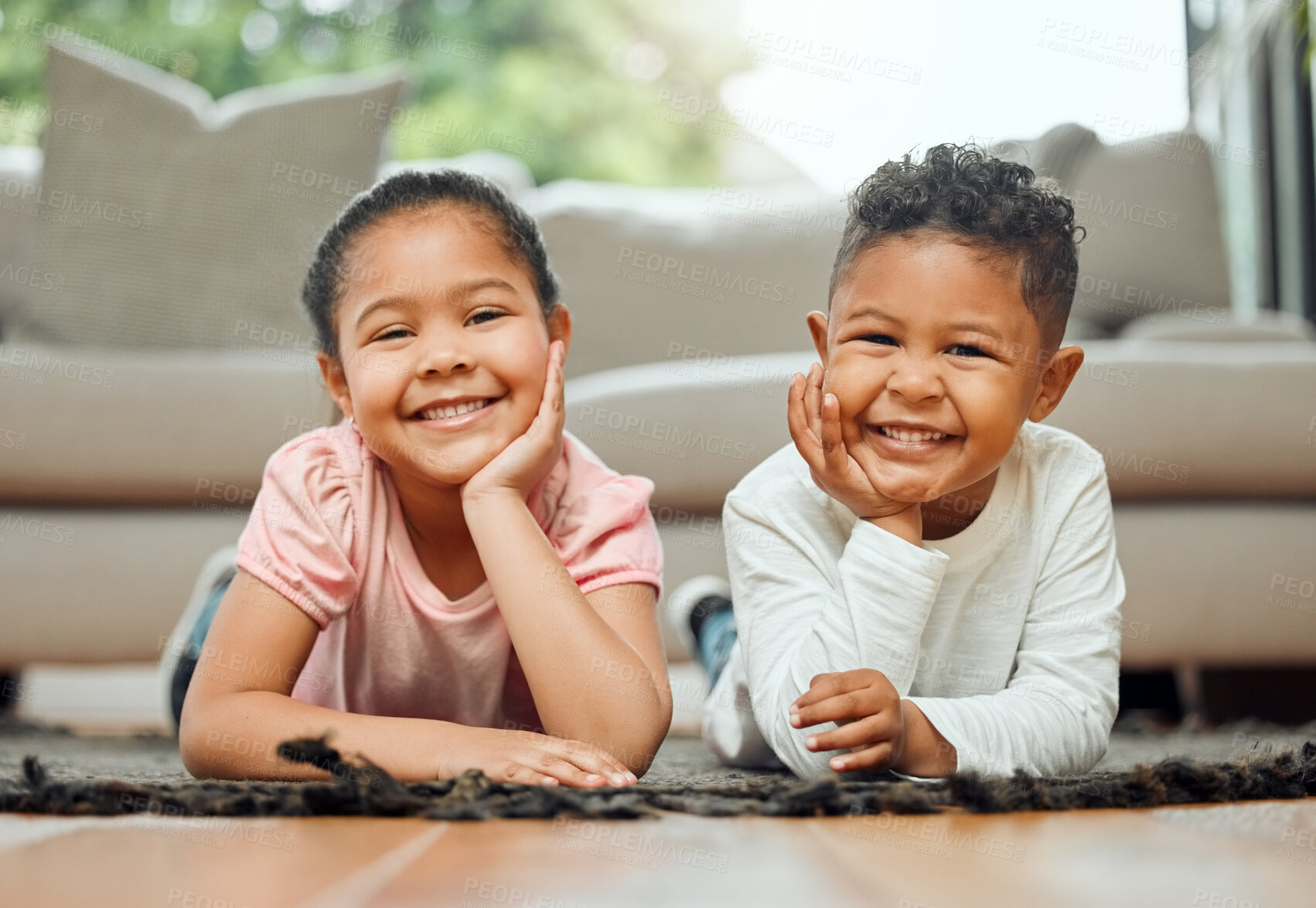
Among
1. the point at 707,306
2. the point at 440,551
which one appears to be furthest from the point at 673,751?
the point at 707,306

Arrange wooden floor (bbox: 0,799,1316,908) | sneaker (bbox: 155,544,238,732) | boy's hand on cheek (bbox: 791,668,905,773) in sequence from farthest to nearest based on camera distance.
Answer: sneaker (bbox: 155,544,238,732)
boy's hand on cheek (bbox: 791,668,905,773)
wooden floor (bbox: 0,799,1316,908)

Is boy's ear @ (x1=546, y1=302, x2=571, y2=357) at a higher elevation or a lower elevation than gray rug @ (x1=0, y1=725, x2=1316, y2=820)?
higher

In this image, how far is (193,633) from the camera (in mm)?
1388

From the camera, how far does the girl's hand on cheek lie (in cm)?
103

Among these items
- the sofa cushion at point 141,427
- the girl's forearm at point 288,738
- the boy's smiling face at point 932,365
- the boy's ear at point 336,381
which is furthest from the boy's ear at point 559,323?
the sofa cushion at point 141,427

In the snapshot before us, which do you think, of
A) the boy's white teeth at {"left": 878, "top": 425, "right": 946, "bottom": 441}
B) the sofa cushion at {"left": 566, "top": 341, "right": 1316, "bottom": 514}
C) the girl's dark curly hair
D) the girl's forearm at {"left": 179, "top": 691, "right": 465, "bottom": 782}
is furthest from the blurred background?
the girl's forearm at {"left": 179, "top": 691, "right": 465, "bottom": 782}

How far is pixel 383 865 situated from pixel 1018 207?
2.38 feet

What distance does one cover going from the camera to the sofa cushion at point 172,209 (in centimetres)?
203

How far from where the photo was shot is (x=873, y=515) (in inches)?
38.5

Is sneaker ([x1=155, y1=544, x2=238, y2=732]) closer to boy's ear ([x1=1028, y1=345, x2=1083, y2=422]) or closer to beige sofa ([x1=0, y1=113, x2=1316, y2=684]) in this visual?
beige sofa ([x1=0, y1=113, x2=1316, y2=684])

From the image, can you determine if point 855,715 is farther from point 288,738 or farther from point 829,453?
point 288,738

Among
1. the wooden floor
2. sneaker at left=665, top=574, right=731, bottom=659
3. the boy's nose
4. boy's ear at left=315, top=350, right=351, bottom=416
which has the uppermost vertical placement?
boy's ear at left=315, top=350, right=351, bottom=416

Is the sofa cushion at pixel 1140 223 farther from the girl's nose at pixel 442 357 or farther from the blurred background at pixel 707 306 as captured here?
the girl's nose at pixel 442 357

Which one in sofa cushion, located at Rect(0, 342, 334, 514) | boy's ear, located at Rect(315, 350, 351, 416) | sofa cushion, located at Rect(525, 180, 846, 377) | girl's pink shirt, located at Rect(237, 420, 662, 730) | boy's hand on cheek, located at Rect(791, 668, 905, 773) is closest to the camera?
boy's hand on cheek, located at Rect(791, 668, 905, 773)
